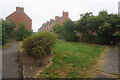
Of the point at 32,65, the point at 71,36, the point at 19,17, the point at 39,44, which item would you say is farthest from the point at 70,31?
the point at 19,17

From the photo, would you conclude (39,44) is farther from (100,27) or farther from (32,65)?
(100,27)

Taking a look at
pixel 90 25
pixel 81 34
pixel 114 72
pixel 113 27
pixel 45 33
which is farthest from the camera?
pixel 81 34

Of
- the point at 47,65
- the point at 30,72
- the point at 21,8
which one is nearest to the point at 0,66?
the point at 30,72

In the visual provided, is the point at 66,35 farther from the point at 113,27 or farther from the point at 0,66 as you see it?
the point at 0,66

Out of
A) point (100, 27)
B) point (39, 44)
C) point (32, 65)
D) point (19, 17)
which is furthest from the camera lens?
point (19, 17)

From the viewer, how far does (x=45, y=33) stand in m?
11.1

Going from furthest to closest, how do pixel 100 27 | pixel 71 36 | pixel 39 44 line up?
pixel 71 36 < pixel 100 27 < pixel 39 44

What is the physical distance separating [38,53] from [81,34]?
1530 centimetres

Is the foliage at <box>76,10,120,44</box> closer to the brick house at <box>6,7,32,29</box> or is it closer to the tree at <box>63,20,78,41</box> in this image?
the tree at <box>63,20,78,41</box>

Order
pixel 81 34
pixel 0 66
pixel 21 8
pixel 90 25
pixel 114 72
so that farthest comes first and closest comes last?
pixel 21 8 → pixel 81 34 → pixel 90 25 → pixel 0 66 → pixel 114 72

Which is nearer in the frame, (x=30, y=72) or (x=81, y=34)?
(x=30, y=72)

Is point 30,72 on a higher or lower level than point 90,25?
lower

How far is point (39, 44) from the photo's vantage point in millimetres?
10008

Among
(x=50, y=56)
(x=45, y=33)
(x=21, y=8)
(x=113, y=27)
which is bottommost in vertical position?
(x=50, y=56)
